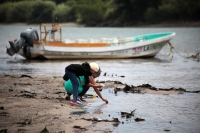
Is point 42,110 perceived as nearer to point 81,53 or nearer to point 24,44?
point 24,44

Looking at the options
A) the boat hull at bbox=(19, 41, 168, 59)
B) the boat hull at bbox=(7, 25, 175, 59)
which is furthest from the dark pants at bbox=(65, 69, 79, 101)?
the boat hull at bbox=(19, 41, 168, 59)

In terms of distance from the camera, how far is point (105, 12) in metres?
105

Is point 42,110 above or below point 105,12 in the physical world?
below

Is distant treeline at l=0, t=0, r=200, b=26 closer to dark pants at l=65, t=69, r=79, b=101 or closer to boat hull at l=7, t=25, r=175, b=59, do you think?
boat hull at l=7, t=25, r=175, b=59

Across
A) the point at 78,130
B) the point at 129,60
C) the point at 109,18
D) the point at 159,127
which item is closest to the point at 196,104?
the point at 159,127

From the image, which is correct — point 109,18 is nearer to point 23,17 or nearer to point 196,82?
point 23,17

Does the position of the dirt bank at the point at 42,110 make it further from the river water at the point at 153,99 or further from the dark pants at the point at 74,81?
the river water at the point at 153,99

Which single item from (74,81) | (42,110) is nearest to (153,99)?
(74,81)

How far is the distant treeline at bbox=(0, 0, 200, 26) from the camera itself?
91.9 meters

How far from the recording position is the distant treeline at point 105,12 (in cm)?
9188

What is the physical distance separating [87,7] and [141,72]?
87359 millimetres

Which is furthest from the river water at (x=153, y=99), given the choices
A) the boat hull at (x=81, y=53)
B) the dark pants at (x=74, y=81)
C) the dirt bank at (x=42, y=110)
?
the boat hull at (x=81, y=53)

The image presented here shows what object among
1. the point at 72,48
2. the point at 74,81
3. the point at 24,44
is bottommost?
the point at 74,81

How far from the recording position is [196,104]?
11.0 metres
